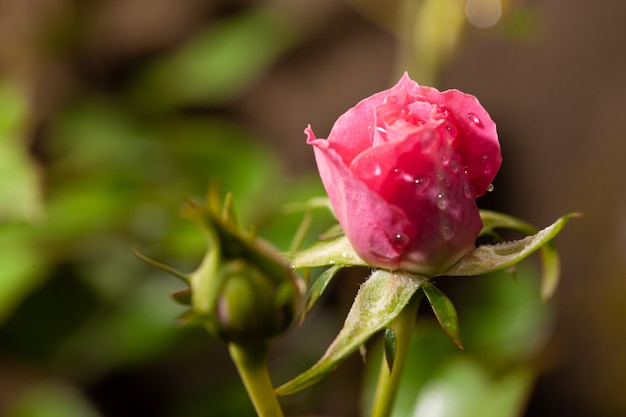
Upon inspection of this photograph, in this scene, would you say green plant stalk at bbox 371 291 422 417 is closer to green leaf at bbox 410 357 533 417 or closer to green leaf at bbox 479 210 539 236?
green leaf at bbox 479 210 539 236

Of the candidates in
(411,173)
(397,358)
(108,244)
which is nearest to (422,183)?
(411,173)

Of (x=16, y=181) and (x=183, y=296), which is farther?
(x=16, y=181)

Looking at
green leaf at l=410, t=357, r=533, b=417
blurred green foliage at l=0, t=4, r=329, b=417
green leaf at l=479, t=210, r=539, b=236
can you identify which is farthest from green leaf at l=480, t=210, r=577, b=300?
blurred green foliage at l=0, t=4, r=329, b=417

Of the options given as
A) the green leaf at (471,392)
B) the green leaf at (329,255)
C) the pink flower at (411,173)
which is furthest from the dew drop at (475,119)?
the green leaf at (471,392)

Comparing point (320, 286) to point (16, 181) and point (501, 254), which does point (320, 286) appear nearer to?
point (501, 254)

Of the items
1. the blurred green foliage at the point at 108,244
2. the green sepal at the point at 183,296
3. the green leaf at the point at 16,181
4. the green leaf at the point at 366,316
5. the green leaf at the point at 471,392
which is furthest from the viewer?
the blurred green foliage at the point at 108,244

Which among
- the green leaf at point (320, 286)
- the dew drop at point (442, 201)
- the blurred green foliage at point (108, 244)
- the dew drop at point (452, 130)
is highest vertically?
the dew drop at point (452, 130)

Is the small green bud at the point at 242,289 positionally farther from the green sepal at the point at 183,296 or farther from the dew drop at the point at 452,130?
the dew drop at the point at 452,130

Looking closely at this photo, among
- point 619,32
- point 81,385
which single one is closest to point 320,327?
point 81,385
